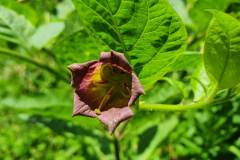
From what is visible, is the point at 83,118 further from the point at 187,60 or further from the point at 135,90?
the point at 135,90

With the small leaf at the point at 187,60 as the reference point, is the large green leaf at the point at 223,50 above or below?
above

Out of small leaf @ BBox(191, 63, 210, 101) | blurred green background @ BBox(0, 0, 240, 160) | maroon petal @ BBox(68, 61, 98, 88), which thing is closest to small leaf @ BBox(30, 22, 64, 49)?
blurred green background @ BBox(0, 0, 240, 160)

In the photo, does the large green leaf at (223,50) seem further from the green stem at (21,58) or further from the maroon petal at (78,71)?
the green stem at (21,58)

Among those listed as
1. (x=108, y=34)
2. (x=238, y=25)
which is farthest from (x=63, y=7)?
(x=238, y=25)

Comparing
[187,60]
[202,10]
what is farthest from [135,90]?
[202,10]

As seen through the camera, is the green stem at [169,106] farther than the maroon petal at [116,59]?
Yes

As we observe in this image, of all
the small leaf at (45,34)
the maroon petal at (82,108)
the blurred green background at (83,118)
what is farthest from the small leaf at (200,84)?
the small leaf at (45,34)

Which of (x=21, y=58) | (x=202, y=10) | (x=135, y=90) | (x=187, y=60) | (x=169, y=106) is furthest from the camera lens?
(x=21, y=58)
